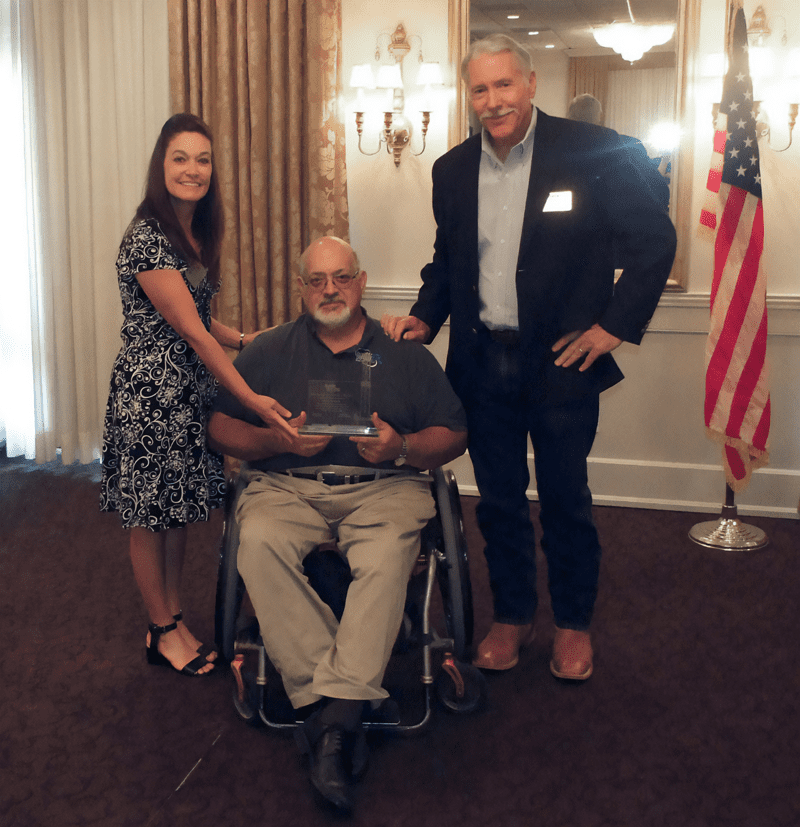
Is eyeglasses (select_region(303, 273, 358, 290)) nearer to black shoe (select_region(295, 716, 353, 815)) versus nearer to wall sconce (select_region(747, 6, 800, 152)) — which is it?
black shoe (select_region(295, 716, 353, 815))

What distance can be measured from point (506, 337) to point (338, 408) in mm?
495

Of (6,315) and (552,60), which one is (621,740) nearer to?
(552,60)

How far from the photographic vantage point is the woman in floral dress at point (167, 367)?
2.20 m

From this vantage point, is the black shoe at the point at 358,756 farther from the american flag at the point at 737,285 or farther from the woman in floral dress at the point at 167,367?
the american flag at the point at 737,285

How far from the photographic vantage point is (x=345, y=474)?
2.19 metres

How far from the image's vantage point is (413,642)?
8.20ft

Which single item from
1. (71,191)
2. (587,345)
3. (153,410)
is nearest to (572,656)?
(587,345)

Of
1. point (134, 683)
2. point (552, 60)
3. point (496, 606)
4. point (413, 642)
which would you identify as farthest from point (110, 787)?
point (552, 60)

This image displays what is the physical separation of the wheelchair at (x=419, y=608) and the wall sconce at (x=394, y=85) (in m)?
2.19

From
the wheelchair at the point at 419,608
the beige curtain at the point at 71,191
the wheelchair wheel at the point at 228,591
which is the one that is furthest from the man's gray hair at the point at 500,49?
the beige curtain at the point at 71,191

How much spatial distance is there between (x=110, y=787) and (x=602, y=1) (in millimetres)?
3539

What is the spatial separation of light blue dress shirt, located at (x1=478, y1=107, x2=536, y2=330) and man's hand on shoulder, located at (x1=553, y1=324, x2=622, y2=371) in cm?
16

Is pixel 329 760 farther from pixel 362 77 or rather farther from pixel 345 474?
pixel 362 77

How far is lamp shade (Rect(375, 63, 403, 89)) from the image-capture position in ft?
12.3
